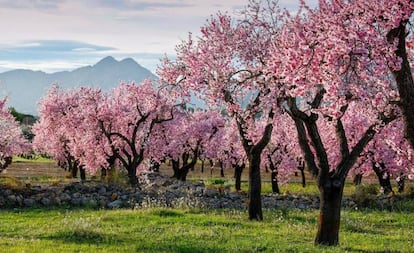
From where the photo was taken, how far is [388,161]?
40.5m

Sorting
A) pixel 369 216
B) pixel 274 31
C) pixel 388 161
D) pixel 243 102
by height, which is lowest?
pixel 369 216

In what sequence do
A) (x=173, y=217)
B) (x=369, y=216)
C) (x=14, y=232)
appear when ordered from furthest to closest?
(x=369, y=216) < (x=173, y=217) < (x=14, y=232)

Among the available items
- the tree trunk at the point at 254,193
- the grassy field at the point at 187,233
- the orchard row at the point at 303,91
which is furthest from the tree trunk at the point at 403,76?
the tree trunk at the point at 254,193

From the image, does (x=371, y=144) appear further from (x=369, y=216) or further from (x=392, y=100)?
(x=392, y=100)

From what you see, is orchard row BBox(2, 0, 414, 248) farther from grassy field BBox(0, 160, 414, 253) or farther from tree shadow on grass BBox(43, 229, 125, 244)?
tree shadow on grass BBox(43, 229, 125, 244)

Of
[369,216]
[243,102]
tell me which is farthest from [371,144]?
[243,102]

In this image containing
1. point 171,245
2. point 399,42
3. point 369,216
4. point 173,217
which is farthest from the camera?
point 369,216

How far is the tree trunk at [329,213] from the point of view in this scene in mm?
16047

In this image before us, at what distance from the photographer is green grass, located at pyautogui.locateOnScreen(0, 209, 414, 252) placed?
14.6 m

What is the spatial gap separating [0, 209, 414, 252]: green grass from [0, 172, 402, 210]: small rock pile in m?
3.03

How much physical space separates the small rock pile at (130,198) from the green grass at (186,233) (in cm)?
303

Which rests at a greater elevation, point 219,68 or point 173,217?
point 219,68

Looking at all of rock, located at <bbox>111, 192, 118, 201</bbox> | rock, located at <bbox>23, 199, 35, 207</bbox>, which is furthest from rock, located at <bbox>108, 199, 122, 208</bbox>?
rock, located at <bbox>23, 199, 35, 207</bbox>

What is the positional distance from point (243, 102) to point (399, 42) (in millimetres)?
10961
